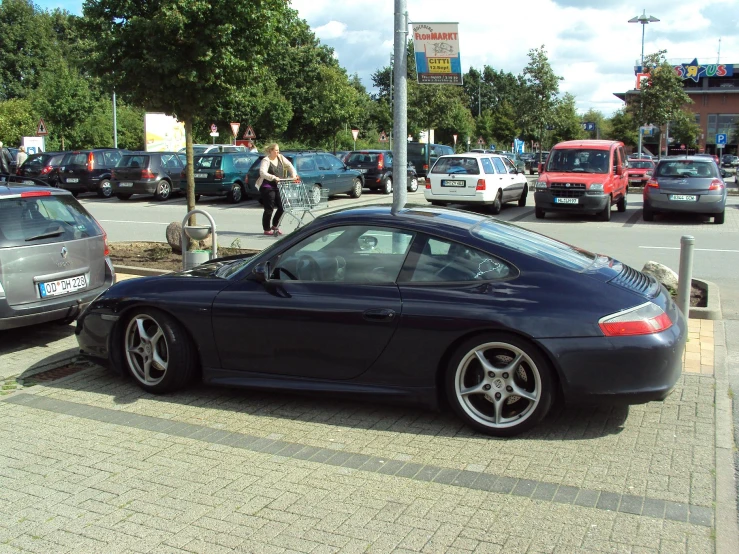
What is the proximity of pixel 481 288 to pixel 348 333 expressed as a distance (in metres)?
0.91

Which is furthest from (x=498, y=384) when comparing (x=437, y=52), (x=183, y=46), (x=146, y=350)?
(x=183, y=46)

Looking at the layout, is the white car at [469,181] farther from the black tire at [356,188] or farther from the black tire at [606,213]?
the black tire at [356,188]

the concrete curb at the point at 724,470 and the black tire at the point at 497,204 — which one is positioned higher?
the black tire at the point at 497,204

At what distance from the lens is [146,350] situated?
18.4 feet

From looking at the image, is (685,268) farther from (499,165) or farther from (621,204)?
(499,165)

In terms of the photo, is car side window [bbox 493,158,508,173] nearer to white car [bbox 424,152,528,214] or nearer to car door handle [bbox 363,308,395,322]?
white car [bbox 424,152,528,214]

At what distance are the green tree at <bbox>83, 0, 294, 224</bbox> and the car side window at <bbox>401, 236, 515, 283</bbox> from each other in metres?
7.18

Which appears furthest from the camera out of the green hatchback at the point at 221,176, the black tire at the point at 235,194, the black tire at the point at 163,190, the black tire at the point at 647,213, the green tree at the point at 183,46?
the black tire at the point at 163,190

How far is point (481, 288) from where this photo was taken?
4742mm

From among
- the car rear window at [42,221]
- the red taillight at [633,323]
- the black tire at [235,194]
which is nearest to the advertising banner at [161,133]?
the black tire at [235,194]

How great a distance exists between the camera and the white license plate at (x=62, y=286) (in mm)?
6836

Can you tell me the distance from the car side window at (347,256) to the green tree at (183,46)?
261 inches

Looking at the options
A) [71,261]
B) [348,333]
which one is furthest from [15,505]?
[71,261]

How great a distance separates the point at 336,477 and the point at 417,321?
1.10 meters
